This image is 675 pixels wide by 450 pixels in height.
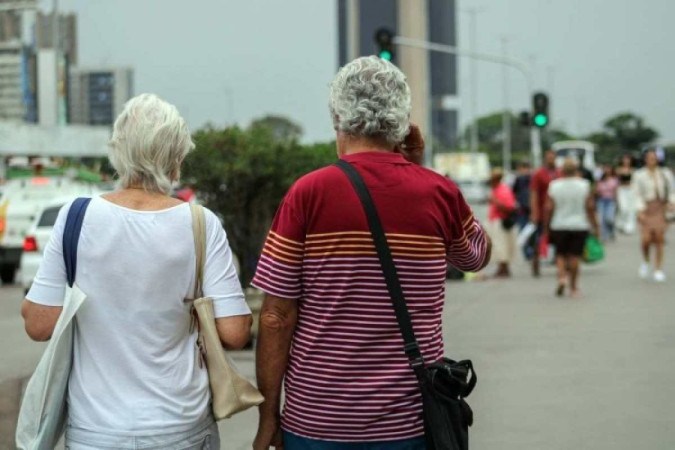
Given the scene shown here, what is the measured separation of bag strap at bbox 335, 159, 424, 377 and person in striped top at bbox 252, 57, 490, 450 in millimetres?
19

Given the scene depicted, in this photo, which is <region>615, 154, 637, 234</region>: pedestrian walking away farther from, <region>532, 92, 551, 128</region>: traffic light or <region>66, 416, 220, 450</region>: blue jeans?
<region>66, 416, 220, 450</region>: blue jeans

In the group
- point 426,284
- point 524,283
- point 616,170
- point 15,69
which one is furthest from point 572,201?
point 15,69

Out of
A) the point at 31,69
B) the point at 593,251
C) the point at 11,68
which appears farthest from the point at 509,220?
the point at 11,68

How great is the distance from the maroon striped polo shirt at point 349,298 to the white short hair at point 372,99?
124 mm

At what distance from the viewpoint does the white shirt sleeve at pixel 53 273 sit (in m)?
4.10

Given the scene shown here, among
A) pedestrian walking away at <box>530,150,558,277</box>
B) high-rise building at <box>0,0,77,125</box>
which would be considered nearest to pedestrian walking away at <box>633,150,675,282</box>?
pedestrian walking away at <box>530,150,558,277</box>

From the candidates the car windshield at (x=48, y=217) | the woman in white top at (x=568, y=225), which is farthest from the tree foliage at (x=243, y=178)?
the car windshield at (x=48, y=217)

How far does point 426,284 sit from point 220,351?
2.10 ft

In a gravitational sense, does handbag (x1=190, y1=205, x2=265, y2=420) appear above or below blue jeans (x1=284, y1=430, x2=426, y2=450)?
above

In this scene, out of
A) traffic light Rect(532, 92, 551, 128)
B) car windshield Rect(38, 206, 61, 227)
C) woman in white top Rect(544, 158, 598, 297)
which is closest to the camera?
woman in white top Rect(544, 158, 598, 297)

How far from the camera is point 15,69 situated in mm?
155250

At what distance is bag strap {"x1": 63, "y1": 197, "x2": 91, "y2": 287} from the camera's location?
13.4 ft

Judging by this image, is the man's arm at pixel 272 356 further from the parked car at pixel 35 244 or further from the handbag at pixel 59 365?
the parked car at pixel 35 244

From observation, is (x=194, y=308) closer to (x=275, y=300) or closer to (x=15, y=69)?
(x=275, y=300)
